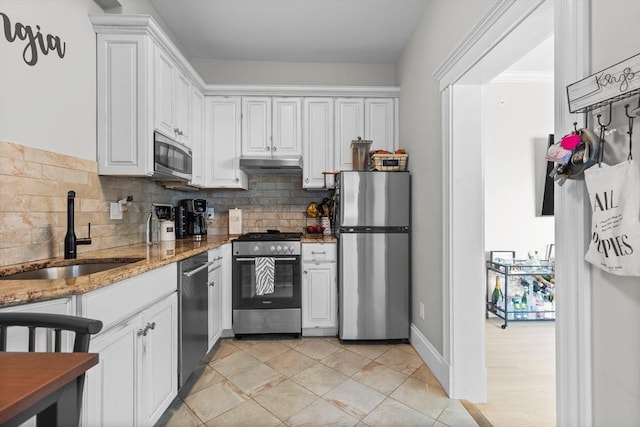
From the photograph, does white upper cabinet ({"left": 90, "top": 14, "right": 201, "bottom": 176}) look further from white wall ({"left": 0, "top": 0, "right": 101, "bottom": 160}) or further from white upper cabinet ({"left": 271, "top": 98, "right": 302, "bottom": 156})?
white upper cabinet ({"left": 271, "top": 98, "right": 302, "bottom": 156})

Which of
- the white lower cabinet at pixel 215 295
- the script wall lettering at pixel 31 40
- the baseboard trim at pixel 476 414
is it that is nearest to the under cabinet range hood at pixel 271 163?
the white lower cabinet at pixel 215 295

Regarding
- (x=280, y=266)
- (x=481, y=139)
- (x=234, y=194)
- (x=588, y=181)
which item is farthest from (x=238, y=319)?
(x=588, y=181)

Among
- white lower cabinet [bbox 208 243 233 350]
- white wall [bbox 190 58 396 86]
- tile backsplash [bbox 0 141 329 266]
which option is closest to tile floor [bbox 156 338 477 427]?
white lower cabinet [bbox 208 243 233 350]

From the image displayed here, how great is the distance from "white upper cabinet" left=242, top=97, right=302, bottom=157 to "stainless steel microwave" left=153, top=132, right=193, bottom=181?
0.64m

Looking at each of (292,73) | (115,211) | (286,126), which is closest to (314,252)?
(286,126)

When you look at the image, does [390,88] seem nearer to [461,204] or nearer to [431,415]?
[461,204]

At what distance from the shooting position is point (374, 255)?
108 inches

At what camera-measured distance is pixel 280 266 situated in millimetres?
Result: 2842

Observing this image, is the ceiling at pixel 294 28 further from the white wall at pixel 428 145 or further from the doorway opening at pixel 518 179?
the doorway opening at pixel 518 179

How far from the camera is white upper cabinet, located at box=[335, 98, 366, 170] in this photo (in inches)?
128

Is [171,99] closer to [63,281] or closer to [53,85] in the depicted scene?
[53,85]

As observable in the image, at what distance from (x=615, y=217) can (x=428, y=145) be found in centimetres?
165

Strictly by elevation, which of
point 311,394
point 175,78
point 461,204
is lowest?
point 311,394

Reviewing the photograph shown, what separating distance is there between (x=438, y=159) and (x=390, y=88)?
1.36 meters
